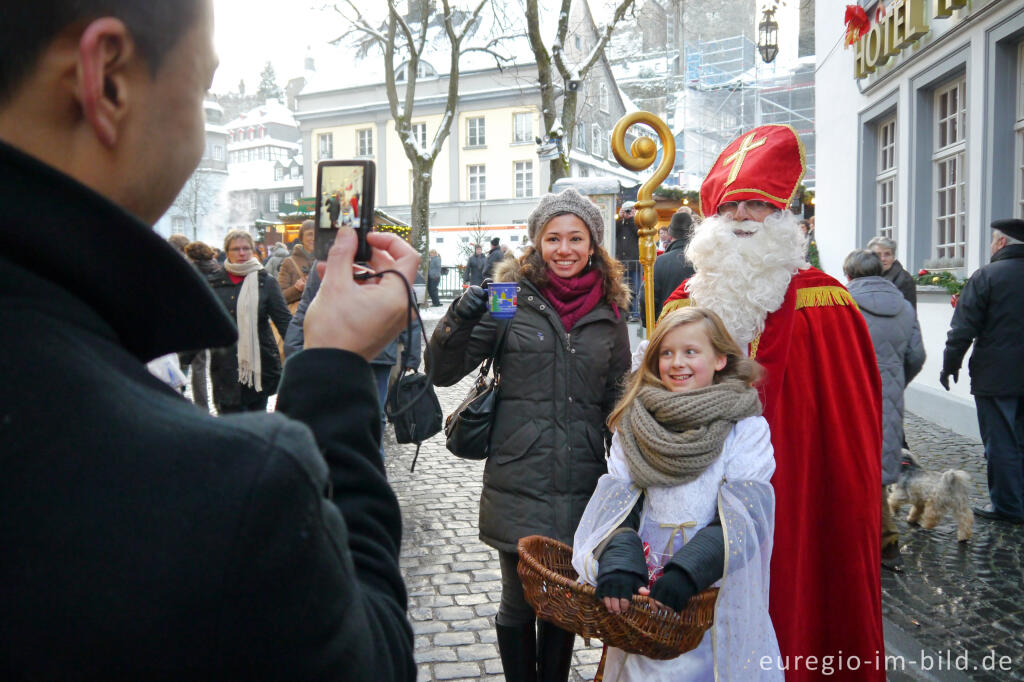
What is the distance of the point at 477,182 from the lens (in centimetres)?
4169

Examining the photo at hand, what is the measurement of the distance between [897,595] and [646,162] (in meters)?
2.85

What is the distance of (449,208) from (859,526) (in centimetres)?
3959

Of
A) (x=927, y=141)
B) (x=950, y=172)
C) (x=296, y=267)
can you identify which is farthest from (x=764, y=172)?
(x=927, y=141)

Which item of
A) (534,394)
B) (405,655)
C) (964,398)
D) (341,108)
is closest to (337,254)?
(405,655)

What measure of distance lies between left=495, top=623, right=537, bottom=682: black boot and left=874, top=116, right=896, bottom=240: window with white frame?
996cm

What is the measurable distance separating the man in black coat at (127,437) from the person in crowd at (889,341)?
538 cm

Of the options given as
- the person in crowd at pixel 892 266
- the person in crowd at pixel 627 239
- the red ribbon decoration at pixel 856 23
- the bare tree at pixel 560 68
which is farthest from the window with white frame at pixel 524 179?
the person in crowd at pixel 892 266

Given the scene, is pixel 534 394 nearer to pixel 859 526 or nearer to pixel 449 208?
pixel 859 526

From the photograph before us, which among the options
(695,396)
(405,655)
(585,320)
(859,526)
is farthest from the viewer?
(585,320)

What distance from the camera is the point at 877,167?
→ 1195cm

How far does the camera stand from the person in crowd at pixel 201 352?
7215mm

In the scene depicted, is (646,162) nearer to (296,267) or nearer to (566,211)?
(566,211)

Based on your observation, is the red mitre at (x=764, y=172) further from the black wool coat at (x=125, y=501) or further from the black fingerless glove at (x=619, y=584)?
the black wool coat at (x=125, y=501)

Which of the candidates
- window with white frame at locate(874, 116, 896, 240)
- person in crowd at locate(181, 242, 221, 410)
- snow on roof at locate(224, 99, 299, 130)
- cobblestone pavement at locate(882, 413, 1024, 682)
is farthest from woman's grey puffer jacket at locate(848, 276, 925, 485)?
snow on roof at locate(224, 99, 299, 130)
